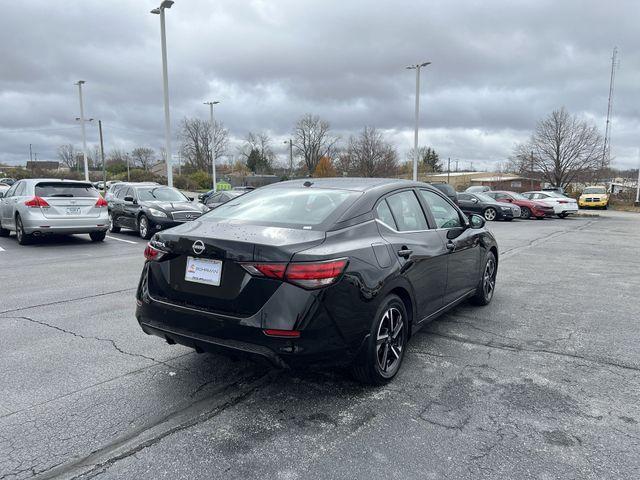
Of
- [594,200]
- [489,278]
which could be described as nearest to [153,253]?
[489,278]

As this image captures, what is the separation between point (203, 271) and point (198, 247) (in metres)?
0.17

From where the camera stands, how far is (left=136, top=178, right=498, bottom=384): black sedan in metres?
2.96

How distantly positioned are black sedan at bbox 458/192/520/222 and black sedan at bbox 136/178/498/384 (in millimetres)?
19969

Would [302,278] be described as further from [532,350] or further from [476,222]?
[476,222]

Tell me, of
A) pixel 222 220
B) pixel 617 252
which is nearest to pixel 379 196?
pixel 222 220

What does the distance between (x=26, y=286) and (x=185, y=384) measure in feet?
15.5

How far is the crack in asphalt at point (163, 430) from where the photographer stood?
2.53 meters

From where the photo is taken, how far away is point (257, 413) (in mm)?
3141

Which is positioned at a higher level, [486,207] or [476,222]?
[476,222]

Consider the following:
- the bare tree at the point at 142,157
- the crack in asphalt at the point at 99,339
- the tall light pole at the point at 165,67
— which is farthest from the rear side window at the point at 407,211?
the bare tree at the point at 142,157

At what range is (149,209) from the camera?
41.5 ft

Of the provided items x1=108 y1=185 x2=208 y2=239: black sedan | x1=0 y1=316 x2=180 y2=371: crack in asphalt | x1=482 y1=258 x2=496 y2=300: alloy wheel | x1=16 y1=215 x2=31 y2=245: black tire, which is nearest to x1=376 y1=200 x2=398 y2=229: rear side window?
Result: x1=0 y1=316 x2=180 y2=371: crack in asphalt

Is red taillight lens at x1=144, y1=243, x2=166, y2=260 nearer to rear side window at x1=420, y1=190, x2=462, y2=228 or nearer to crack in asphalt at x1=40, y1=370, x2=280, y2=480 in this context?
crack in asphalt at x1=40, y1=370, x2=280, y2=480

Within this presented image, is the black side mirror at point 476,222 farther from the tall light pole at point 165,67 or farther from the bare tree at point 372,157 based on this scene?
the bare tree at point 372,157
